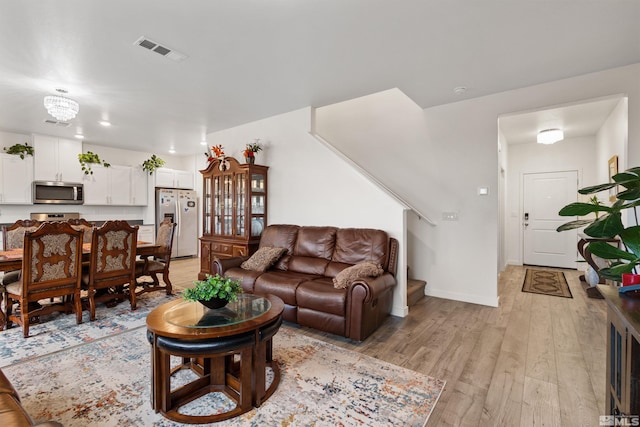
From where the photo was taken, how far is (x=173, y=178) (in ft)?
24.6

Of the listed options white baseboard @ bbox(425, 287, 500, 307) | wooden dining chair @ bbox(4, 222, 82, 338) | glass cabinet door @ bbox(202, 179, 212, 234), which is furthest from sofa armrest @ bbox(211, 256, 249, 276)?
white baseboard @ bbox(425, 287, 500, 307)

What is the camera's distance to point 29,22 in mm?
2285

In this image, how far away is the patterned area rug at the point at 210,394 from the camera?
1.76 m

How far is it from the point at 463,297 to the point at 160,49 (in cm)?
449

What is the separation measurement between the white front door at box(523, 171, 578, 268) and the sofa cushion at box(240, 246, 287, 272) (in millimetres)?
5687

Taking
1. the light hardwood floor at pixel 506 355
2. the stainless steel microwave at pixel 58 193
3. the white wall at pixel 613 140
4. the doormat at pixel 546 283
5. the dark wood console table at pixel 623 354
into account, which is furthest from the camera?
the stainless steel microwave at pixel 58 193

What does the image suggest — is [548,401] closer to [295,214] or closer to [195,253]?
[295,214]

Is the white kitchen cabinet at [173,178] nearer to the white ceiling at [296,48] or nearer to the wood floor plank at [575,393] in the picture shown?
the white ceiling at [296,48]

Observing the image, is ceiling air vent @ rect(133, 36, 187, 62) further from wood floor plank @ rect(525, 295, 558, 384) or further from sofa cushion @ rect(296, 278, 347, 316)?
wood floor plank @ rect(525, 295, 558, 384)

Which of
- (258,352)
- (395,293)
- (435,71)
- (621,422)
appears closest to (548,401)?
(621,422)

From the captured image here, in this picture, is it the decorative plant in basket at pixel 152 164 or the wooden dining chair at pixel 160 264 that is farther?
the decorative plant in basket at pixel 152 164

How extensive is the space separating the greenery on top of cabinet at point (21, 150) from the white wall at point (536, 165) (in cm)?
969

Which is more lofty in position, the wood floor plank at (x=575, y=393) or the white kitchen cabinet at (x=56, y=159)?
the white kitchen cabinet at (x=56, y=159)

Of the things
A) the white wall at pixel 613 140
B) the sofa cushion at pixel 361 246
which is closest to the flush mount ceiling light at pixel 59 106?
the sofa cushion at pixel 361 246
